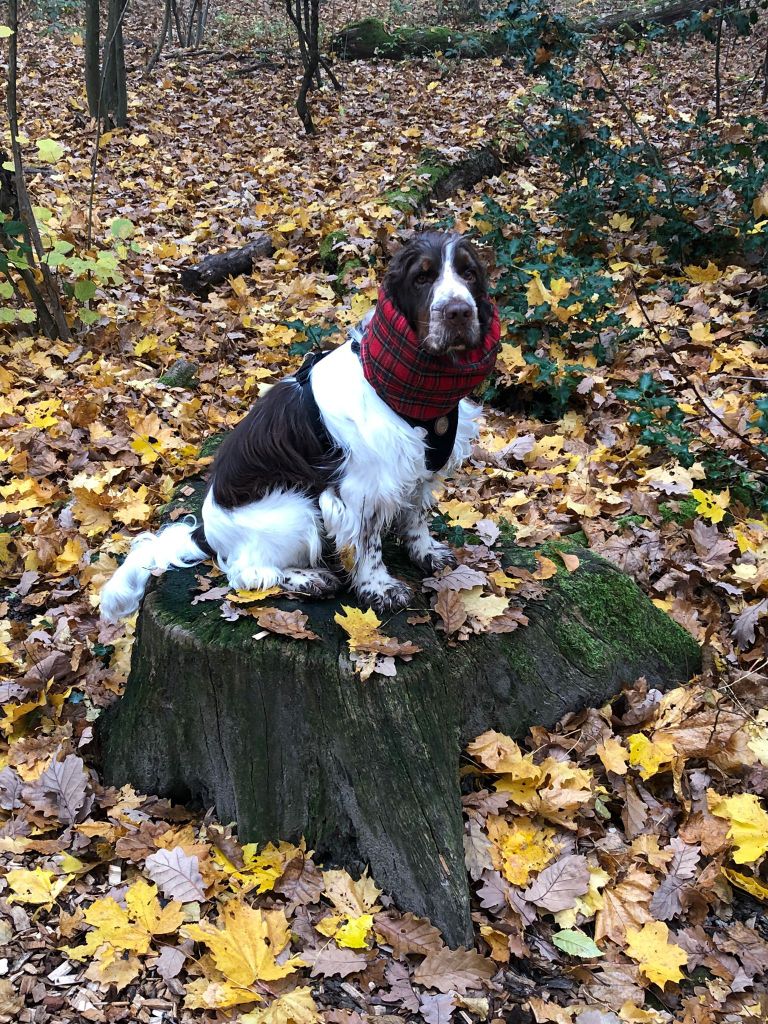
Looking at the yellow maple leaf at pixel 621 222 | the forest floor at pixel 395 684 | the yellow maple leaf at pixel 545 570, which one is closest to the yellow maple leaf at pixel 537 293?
the forest floor at pixel 395 684

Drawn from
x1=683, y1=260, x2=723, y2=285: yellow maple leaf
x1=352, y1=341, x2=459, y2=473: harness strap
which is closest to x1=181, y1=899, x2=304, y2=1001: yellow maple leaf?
x1=352, y1=341, x2=459, y2=473: harness strap

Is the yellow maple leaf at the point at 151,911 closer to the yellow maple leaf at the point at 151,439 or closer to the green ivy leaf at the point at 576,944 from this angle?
the green ivy leaf at the point at 576,944

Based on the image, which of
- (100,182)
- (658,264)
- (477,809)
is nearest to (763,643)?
(477,809)

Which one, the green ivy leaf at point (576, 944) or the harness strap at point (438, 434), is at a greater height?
the harness strap at point (438, 434)

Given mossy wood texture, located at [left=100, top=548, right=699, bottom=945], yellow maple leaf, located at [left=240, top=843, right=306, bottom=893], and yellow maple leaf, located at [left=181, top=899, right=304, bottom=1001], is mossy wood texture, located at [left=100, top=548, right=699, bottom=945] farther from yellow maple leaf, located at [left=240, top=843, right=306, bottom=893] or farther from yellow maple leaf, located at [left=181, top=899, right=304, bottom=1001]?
yellow maple leaf, located at [left=181, top=899, right=304, bottom=1001]

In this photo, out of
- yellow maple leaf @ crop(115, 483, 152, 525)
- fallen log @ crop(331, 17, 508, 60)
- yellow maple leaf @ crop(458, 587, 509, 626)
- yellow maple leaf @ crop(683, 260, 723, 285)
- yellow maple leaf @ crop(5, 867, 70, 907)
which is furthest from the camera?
fallen log @ crop(331, 17, 508, 60)

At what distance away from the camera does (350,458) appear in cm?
369

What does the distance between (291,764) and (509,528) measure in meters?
1.94

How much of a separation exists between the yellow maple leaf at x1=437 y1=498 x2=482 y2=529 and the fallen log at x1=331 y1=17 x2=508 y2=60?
15515 millimetres

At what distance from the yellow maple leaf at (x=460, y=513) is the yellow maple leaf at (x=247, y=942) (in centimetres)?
235

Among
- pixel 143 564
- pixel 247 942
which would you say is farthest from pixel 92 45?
pixel 247 942

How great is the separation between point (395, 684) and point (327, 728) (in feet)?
1.13

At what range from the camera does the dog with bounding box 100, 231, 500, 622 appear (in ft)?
10.8

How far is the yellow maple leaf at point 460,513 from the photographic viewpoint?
A: 4773 mm
